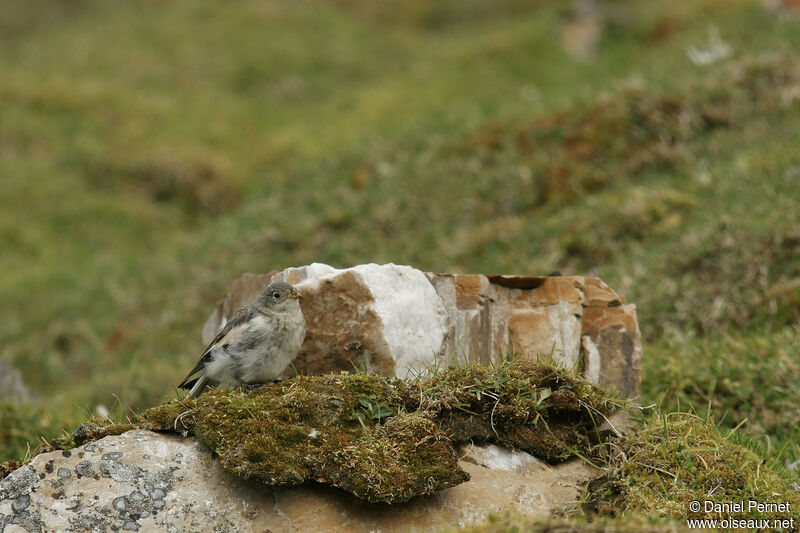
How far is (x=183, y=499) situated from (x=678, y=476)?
2788 mm

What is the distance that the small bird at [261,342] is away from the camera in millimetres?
5301

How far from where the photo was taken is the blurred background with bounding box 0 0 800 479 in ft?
28.0

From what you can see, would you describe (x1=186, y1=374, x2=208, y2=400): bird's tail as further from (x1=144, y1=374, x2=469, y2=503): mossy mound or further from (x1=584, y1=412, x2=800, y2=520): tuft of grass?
(x1=584, y1=412, x2=800, y2=520): tuft of grass

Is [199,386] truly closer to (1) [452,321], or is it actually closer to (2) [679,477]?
(1) [452,321]

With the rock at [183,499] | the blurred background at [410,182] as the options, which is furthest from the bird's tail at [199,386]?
the blurred background at [410,182]

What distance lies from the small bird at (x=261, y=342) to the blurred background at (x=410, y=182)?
192 cm

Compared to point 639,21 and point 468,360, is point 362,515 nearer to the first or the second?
point 468,360

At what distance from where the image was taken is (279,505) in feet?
14.3

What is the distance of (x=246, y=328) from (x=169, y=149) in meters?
14.2

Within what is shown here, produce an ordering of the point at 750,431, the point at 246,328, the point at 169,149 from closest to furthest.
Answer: the point at 246,328 → the point at 750,431 → the point at 169,149

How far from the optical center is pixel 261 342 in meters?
5.29

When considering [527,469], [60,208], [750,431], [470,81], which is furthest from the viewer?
[470,81]

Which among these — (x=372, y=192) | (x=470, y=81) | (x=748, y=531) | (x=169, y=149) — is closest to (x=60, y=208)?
(x=169, y=149)

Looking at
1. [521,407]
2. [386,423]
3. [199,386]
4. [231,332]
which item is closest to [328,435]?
[386,423]
